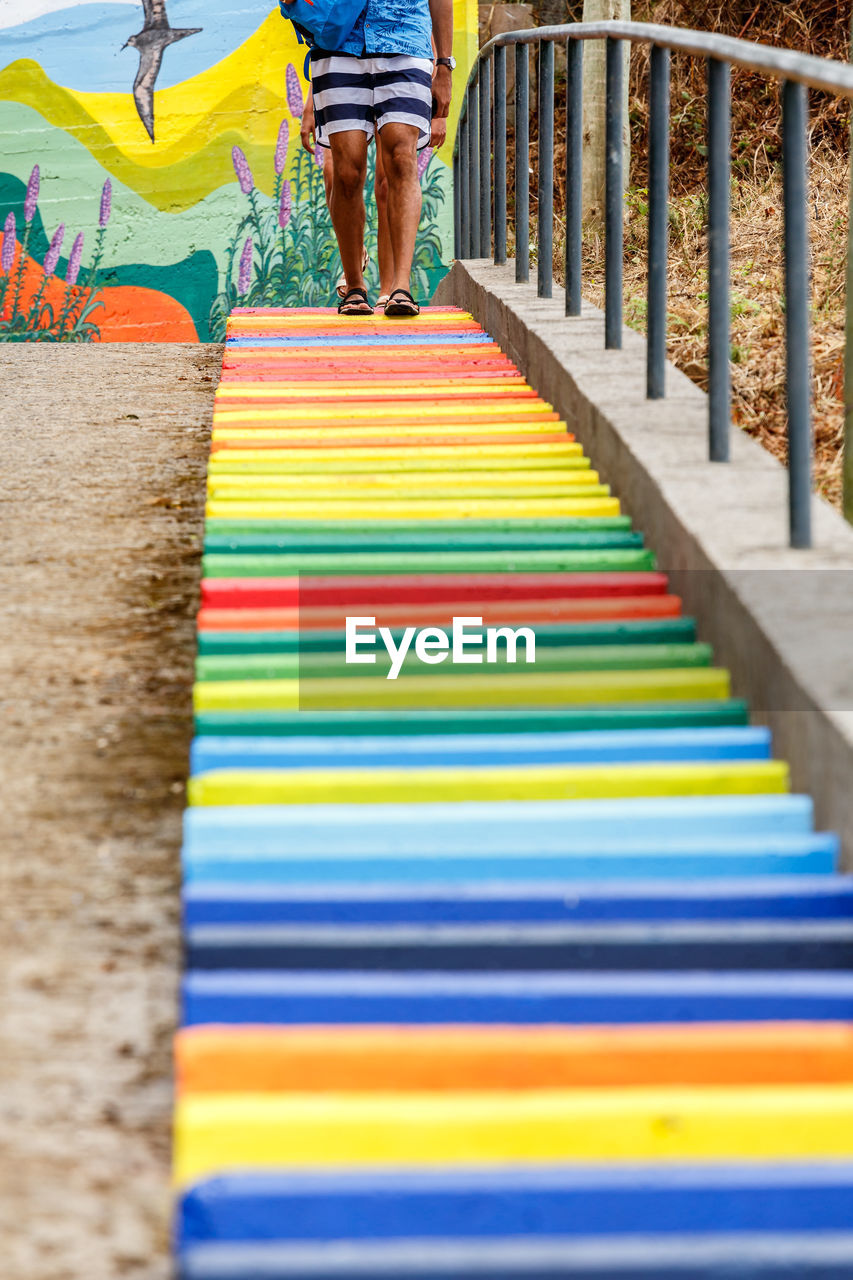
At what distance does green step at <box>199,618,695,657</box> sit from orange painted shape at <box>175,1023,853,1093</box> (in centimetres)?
120

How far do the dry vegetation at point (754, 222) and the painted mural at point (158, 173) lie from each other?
5.23 feet

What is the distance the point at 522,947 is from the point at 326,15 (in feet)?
13.7

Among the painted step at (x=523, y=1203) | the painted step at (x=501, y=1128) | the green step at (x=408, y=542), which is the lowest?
the painted step at (x=523, y=1203)

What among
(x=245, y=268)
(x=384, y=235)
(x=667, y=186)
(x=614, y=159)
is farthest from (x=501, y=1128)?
(x=245, y=268)

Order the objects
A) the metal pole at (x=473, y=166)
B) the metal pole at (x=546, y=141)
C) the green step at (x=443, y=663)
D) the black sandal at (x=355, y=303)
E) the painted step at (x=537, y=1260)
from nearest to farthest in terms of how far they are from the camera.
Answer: the painted step at (x=537, y=1260)
the green step at (x=443, y=663)
the metal pole at (x=546, y=141)
the black sandal at (x=355, y=303)
the metal pole at (x=473, y=166)

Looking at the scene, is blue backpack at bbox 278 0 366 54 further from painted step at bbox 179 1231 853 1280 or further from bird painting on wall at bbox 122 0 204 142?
painted step at bbox 179 1231 853 1280

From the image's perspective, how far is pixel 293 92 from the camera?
876 centimetres

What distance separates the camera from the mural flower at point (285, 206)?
350 inches

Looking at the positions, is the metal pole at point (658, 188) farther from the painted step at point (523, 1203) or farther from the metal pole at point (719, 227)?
the painted step at point (523, 1203)

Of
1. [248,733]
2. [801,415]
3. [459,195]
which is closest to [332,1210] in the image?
[248,733]

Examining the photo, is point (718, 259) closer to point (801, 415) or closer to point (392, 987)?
point (801, 415)

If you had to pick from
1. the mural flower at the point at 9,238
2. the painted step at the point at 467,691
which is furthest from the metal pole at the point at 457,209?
the painted step at the point at 467,691

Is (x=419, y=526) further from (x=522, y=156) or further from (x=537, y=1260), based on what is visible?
(x=522, y=156)

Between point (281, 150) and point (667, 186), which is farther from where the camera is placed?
point (281, 150)
